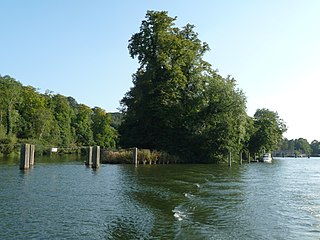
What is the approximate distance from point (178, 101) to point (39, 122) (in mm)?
44717

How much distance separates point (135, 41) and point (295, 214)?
4432cm

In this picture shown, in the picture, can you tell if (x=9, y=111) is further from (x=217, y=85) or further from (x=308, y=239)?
(x=308, y=239)

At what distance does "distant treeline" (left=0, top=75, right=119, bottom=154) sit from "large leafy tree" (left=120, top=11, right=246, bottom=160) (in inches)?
644

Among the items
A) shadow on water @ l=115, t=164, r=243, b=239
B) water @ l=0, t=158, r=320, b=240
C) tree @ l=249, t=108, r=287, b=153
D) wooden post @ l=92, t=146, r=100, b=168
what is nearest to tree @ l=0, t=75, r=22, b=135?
wooden post @ l=92, t=146, r=100, b=168

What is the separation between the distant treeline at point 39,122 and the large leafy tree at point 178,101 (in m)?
16.4

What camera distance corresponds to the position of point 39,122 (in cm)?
Result: 8488

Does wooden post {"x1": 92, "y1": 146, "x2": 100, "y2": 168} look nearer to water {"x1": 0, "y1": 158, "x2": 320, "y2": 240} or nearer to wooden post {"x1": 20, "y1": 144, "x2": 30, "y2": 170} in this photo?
wooden post {"x1": 20, "y1": 144, "x2": 30, "y2": 170}

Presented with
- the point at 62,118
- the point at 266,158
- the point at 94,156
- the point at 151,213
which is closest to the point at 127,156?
the point at 94,156

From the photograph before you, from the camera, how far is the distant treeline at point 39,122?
258 ft

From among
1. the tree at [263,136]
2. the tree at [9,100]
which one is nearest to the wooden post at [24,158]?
the tree at [9,100]

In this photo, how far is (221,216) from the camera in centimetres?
1268

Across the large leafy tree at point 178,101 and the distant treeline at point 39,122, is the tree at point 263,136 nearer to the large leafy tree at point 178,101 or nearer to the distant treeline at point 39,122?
the large leafy tree at point 178,101

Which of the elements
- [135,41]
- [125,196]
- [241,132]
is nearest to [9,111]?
[135,41]

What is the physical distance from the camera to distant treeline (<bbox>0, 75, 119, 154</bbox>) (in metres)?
78.7
